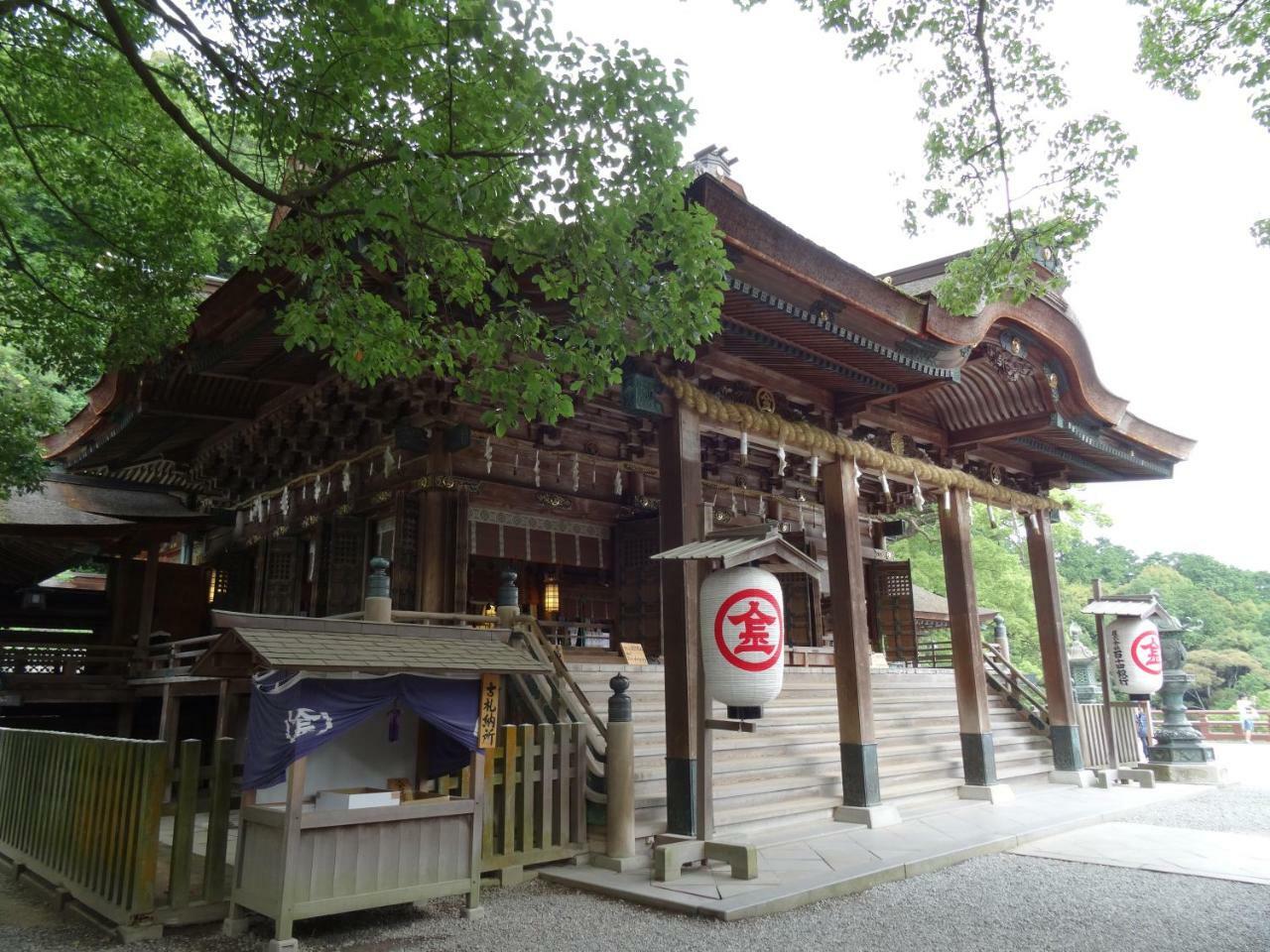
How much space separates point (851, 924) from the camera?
5535mm

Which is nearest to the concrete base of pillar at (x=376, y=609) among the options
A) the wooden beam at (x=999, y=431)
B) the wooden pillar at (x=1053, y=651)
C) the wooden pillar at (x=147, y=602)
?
the wooden pillar at (x=147, y=602)

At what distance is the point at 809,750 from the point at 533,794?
386 cm

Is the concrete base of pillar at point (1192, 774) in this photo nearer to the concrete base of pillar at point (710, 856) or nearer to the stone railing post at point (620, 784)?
the concrete base of pillar at point (710, 856)

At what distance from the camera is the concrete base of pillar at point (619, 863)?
668 centimetres

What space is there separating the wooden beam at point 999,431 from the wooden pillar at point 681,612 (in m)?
5.41

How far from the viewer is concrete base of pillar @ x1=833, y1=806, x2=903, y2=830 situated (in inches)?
325

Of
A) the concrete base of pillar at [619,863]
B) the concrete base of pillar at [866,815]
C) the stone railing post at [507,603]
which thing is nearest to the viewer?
the concrete base of pillar at [619,863]

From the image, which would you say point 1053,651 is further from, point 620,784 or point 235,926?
point 235,926

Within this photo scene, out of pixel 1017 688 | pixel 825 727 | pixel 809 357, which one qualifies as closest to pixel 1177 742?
pixel 1017 688

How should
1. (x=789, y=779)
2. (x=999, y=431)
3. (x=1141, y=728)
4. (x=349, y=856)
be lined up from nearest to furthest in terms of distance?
(x=349, y=856)
(x=789, y=779)
(x=999, y=431)
(x=1141, y=728)

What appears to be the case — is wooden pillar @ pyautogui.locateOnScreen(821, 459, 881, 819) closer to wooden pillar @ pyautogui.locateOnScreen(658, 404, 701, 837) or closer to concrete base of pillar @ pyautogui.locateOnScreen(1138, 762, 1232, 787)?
wooden pillar @ pyautogui.locateOnScreen(658, 404, 701, 837)

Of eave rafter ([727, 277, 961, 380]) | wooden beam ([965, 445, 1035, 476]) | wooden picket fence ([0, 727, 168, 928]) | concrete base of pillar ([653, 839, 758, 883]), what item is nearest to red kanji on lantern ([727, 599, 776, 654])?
concrete base of pillar ([653, 839, 758, 883])

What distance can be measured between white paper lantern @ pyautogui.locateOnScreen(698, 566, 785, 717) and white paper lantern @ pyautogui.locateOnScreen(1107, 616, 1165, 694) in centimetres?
762

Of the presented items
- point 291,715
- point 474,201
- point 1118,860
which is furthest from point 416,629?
point 1118,860
